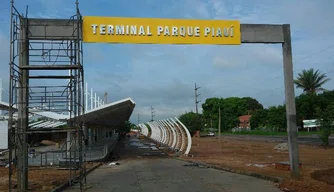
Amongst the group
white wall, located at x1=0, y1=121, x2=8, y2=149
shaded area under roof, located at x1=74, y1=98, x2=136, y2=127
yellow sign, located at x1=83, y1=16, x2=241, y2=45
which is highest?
yellow sign, located at x1=83, y1=16, x2=241, y2=45

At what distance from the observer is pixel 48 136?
52000mm

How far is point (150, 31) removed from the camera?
12.5 m

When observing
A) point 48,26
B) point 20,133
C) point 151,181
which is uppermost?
point 48,26

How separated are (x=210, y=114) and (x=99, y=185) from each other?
100649 mm

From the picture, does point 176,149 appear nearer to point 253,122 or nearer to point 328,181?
point 328,181

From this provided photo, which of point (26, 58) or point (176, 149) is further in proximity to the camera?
point (176, 149)

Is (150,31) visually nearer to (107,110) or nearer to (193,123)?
(107,110)

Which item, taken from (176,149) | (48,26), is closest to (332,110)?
(176,149)

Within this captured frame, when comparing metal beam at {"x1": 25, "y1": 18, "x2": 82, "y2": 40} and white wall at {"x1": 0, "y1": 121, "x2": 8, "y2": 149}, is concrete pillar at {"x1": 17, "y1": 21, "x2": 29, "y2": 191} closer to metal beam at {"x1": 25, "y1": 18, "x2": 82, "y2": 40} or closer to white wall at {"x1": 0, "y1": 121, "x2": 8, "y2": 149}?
metal beam at {"x1": 25, "y1": 18, "x2": 82, "y2": 40}

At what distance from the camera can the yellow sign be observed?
40.5 ft

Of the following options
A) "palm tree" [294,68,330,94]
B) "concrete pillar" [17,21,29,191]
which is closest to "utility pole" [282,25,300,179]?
"concrete pillar" [17,21,29,191]

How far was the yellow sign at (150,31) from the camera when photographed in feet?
40.5

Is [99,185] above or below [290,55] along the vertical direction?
below

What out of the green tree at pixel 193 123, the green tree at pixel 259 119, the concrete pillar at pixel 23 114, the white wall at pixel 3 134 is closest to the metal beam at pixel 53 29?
the concrete pillar at pixel 23 114
